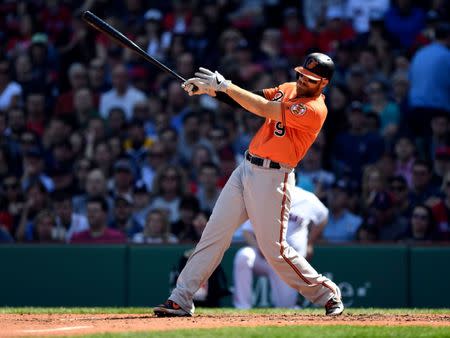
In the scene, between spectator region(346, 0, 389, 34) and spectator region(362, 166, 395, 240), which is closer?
spectator region(362, 166, 395, 240)

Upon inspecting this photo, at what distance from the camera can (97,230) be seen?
11.9 metres

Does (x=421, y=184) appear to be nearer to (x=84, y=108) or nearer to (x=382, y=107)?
(x=382, y=107)

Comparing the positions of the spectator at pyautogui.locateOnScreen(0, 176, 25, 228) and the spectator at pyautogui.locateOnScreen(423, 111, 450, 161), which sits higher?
the spectator at pyautogui.locateOnScreen(423, 111, 450, 161)

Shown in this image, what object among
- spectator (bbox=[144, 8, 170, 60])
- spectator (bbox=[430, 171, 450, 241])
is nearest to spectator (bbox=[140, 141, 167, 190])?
spectator (bbox=[144, 8, 170, 60])

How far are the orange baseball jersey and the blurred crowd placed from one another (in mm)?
3475

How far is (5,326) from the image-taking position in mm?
7484

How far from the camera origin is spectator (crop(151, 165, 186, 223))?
490 inches

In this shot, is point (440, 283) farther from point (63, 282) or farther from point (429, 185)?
point (63, 282)

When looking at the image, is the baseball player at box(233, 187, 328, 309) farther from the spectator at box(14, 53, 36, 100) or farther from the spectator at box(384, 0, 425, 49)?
the spectator at box(14, 53, 36, 100)

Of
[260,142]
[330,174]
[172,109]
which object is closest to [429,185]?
[330,174]

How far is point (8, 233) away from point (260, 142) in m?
5.53

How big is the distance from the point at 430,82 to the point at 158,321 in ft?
19.7

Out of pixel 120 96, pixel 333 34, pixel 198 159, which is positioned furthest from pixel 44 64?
pixel 333 34

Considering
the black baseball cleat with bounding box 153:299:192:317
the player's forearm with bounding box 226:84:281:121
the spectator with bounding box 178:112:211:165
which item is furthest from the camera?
the spectator with bounding box 178:112:211:165
